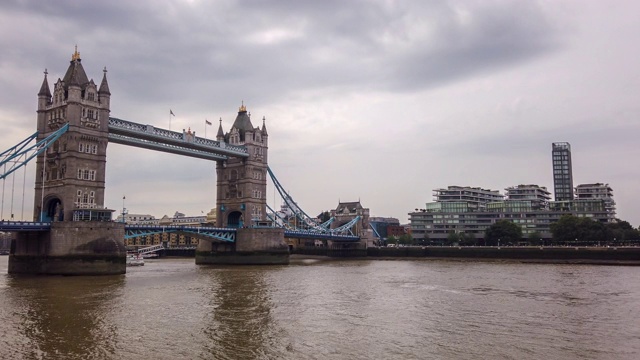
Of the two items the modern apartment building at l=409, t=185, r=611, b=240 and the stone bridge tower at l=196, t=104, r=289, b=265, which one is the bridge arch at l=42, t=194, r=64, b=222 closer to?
the stone bridge tower at l=196, t=104, r=289, b=265

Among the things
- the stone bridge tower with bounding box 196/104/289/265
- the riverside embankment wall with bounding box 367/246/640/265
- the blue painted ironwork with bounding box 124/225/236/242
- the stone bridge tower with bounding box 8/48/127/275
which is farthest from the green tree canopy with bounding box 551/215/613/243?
the stone bridge tower with bounding box 8/48/127/275

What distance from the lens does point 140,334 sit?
22.9 meters

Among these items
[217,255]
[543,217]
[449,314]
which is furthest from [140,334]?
[543,217]

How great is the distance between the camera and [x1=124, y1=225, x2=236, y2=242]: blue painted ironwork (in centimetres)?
6488

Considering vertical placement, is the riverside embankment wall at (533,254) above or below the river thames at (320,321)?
above

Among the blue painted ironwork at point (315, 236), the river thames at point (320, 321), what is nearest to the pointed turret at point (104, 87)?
the river thames at point (320, 321)

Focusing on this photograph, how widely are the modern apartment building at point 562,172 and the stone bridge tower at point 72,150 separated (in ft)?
561

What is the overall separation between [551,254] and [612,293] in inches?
2026

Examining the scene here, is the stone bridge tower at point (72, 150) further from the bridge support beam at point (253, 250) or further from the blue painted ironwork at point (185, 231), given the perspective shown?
the bridge support beam at point (253, 250)

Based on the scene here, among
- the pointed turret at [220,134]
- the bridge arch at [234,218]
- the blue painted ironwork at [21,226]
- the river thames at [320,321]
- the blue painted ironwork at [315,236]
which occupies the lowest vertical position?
the river thames at [320,321]

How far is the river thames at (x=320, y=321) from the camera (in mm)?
19875

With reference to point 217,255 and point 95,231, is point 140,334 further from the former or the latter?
point 217,255

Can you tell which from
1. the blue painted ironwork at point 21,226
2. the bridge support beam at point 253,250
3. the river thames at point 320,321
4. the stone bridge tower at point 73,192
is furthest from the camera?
the bridge support beam at point 253,250

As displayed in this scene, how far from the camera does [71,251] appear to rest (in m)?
52.0
